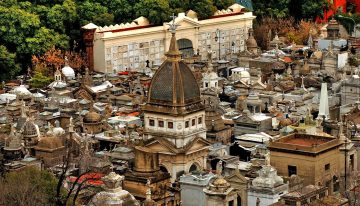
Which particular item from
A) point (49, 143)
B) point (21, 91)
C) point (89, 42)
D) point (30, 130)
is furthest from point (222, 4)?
point (49, 143)

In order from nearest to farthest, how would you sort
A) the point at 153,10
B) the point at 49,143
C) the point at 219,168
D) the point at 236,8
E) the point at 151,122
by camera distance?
the point at 219,168 < the point at 151,122 < the point at 49,143 < the point at 153,10 < the point at 236,8

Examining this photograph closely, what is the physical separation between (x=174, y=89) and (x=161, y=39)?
58.0 meters

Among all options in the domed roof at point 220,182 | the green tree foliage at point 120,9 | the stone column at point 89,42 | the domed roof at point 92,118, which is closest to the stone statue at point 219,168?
the domed roof at point 220,182

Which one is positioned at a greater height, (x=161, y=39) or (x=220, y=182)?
(x=161, y=39)

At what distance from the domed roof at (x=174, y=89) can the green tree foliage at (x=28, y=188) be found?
9.04 meters

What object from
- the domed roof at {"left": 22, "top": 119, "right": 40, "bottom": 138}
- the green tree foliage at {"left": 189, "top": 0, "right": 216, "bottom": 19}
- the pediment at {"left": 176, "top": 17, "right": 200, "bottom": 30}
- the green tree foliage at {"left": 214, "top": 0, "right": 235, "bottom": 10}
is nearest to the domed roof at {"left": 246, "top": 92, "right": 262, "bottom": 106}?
the domed roof at {"left": 22, "top": 119, "right": 40, "bottom": 138}

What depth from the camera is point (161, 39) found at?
128m

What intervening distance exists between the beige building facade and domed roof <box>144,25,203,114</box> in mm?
50765

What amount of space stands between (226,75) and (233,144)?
42.4 m

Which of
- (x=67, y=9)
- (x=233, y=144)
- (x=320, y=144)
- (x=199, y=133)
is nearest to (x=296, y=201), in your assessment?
(x=320, y=144)

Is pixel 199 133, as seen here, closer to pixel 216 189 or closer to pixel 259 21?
pixel 216 189

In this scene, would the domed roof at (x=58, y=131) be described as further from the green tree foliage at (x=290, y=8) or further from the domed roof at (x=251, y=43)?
the green tree foliage at (x=290, y=8)

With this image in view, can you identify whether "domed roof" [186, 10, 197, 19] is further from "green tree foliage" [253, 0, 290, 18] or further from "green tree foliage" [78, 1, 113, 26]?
"green tree foliage" [253, 0, 290, 18]

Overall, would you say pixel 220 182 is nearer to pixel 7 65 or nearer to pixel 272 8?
pixel 7 65
